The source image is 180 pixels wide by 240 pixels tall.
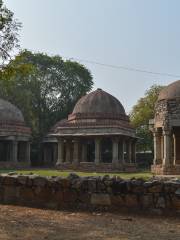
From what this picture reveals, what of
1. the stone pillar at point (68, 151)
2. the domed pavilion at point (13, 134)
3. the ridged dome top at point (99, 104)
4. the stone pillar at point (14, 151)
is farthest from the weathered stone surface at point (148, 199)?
the stone pillar at point (14, 151)

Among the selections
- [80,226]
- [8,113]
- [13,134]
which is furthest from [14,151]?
[80,226]

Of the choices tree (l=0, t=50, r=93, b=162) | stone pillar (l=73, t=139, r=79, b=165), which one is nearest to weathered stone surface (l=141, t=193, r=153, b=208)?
stone pillar (l=73, t=139, r=79, b=165)

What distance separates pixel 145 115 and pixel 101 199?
31982 millimetres

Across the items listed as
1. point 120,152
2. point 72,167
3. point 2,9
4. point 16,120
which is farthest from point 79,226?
point 16,120

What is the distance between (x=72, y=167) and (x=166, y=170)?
10.5 metres

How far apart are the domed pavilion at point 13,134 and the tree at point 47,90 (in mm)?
4254

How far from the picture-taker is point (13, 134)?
3697 cm

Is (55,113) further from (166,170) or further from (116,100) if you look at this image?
(166,170)

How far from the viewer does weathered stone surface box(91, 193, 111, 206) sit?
845 centimetres

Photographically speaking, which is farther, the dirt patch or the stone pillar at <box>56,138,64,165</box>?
the stone pillar at <box>56,138,64,165</box>

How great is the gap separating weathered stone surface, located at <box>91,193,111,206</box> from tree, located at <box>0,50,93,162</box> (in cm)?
3490

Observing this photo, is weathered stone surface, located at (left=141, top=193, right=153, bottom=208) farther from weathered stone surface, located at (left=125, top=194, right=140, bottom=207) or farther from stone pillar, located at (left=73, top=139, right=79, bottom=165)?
stone pillar, located at (left=73, top=139, right=79, bottom=165)

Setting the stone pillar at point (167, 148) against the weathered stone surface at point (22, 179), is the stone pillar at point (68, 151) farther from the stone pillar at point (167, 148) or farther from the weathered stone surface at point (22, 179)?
the weathered stone surface at point (22, 179)

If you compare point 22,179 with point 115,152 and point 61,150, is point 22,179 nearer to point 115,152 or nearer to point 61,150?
point 115,152
